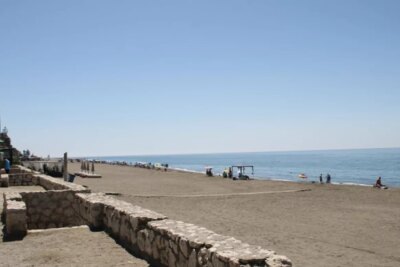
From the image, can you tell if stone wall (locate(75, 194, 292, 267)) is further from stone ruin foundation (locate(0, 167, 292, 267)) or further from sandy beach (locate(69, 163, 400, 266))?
sandy beach (locate(69, 163, 400, 266))

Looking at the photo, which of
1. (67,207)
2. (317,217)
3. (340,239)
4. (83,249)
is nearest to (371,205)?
(317,217)

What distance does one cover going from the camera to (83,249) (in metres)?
7.51

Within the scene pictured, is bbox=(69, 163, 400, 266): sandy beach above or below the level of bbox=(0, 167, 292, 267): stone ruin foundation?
below

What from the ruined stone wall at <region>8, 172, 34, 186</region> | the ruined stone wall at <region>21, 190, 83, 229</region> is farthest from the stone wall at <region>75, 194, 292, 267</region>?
the ruined stone wall at <region>8, 172, 34, 186</region>

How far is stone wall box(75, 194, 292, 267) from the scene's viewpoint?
4.19m

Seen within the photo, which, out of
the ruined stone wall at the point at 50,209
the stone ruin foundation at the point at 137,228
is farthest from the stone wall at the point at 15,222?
the ruined stone wall at the point at 50,209

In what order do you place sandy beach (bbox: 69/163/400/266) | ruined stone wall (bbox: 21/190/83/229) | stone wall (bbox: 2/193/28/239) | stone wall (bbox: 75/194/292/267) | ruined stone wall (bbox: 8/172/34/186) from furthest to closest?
ruined stone wall (bbox: 8/172/34/186) → ruined stone wall (bbox: 21/190/83/229) → sandy beach (bbox: 69/163/400/266) → stone wall (bbox: 2/193/28/239) → stone wall (bbox: 75/194/292/267)

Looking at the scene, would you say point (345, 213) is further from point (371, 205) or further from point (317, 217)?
point (371, 205)

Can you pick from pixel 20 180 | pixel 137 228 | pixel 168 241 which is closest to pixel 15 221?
pixel 137 228

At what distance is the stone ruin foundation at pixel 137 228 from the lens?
14.2 feet

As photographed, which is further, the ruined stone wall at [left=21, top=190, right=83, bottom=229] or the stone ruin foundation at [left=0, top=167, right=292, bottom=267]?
the ruined stone wall at [left=21, top=190, right=83, bottom=229]

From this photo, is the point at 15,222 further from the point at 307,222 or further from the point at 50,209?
the point at 307,222

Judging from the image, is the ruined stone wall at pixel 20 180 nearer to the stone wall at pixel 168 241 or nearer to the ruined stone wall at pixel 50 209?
the ruined stone wall at pixel 50 209

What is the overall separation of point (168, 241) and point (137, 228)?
53.7 inches
